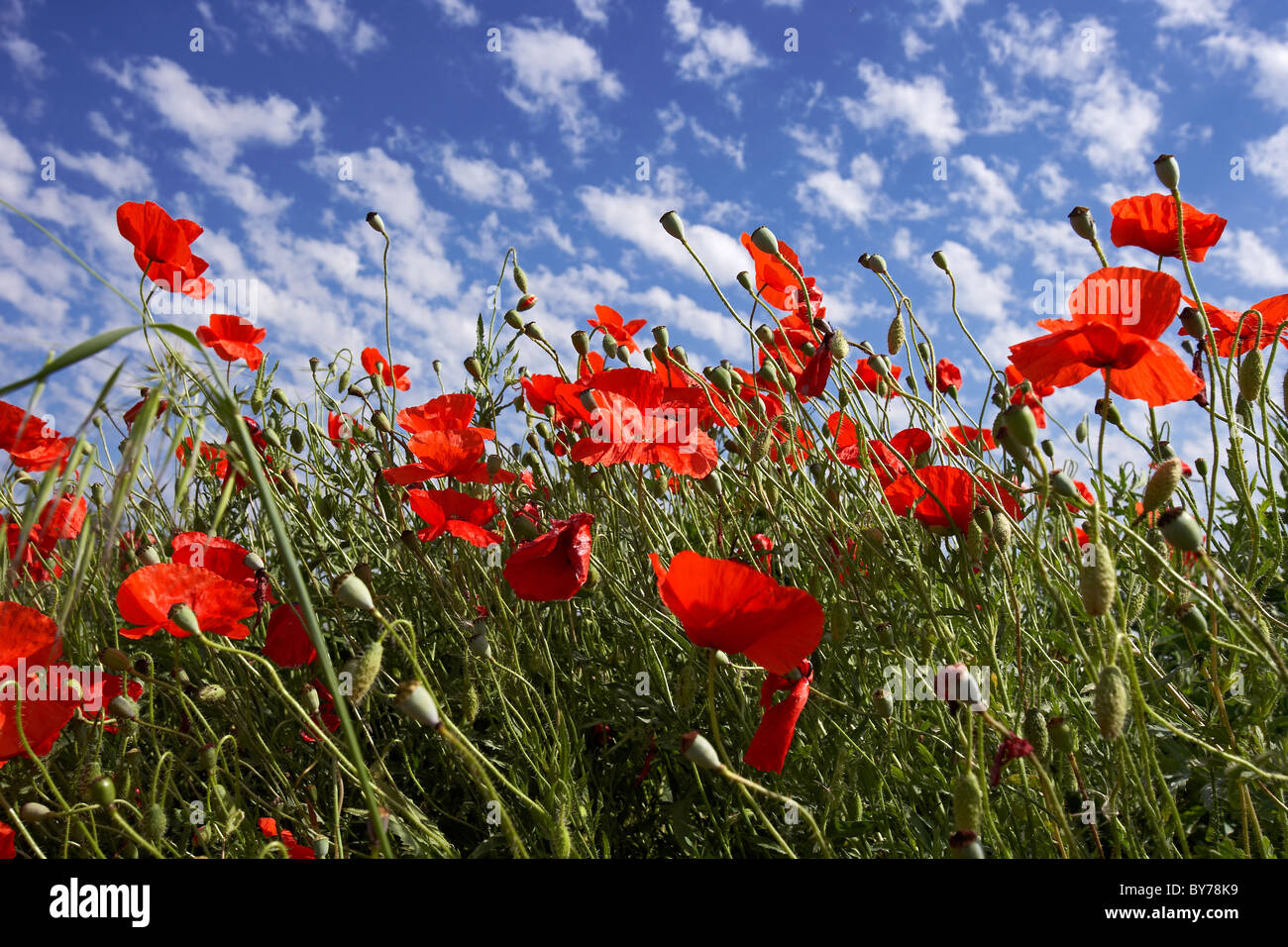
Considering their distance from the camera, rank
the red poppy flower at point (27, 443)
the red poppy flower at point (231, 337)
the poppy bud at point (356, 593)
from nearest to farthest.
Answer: the poppy bud at point (356, 593) < the red poppy flower at point (27, 443) < the red poppy flower at point (231, 337)

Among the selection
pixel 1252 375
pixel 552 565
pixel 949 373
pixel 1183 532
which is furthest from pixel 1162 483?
pixel 949 373

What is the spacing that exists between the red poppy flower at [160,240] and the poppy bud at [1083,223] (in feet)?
6.58

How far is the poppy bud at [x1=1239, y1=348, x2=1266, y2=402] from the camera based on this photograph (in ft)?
3.74

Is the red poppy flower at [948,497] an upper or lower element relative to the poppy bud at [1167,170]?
lower

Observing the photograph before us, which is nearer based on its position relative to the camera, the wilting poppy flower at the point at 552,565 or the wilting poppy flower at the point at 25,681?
the wilting poppy flower at the point at 25,681

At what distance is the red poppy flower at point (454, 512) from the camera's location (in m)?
1.56

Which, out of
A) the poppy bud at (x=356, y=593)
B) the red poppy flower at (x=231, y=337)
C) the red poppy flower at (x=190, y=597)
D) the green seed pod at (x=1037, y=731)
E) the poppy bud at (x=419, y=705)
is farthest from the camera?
the red poppy flower at (x=231, y=337)

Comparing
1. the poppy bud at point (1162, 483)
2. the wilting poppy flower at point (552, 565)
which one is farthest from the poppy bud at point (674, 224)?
the poppy bud at point (1162, 483)

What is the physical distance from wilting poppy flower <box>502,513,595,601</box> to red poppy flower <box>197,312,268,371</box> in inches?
56.5

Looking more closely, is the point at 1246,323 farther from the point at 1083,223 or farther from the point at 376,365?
the point at 376,365

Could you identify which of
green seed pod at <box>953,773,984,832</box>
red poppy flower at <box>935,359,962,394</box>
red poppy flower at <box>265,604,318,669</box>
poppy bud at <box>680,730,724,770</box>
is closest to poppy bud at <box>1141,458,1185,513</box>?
green seed pod at <box>953,773,984,832</box>

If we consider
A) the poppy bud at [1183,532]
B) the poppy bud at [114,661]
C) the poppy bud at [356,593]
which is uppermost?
the poppy bud at [114,661]

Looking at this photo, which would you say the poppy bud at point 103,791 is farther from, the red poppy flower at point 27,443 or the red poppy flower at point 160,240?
the red poppy flower at point 160,240
